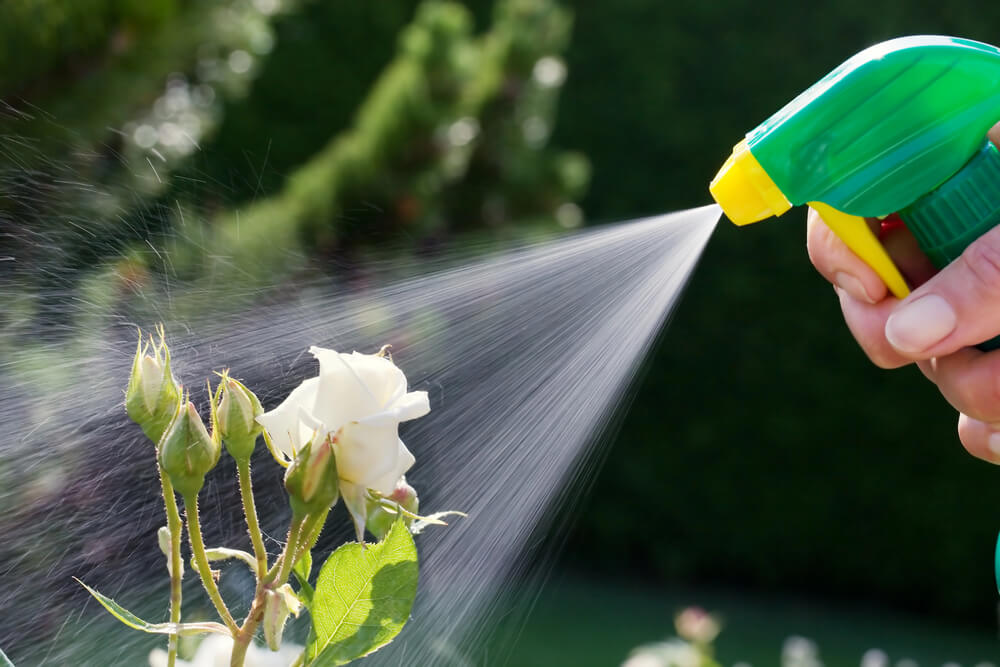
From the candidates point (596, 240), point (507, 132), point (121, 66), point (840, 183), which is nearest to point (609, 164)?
point (507, 132)

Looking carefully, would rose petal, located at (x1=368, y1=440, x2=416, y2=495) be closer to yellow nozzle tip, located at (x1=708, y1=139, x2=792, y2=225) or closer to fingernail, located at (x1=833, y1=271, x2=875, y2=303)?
yellow nozzle tip, located at (x1=708, y1=139, x2=792, y2=225)

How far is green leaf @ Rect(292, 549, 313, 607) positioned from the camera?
0.56 metres

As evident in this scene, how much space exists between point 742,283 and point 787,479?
3.61ft

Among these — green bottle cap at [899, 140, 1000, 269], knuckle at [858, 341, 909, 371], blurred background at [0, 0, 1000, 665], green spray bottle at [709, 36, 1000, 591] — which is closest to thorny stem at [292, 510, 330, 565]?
green spray bottle at [709, 36, 1000, 591]

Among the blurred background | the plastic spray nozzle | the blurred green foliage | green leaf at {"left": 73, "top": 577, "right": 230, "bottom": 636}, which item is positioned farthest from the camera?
the blurred background

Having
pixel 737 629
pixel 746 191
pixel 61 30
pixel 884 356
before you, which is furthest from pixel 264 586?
pixel 737 629

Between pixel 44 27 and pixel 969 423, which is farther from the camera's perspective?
pixel 44 27

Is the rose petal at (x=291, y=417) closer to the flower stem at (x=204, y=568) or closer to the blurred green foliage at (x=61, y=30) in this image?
the flower stem at (x=204, y=568)

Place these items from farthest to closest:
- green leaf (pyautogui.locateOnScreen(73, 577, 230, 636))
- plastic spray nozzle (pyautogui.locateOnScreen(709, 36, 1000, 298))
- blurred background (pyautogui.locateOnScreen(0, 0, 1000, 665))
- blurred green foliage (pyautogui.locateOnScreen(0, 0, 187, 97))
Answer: blurred background (pyautogui.locateOnScreen(0, 0, 1000, 665)), blurred green foliage (pyautogui.locateOnScreen(0, 0, 187, 97)), plastic spray nozzle (pyautogui.locateOnScreen(709, 36, 1000, 298)), green leaf (pyautogui.locateOnScreen(73, 577, 230, 636))

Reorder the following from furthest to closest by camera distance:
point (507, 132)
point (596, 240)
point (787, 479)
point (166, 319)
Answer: point (787, 479), point (507, 132), point (596, 240), point (166, 319)

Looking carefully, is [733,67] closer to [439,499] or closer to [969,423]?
[969,423]

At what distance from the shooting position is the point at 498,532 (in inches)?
33.0

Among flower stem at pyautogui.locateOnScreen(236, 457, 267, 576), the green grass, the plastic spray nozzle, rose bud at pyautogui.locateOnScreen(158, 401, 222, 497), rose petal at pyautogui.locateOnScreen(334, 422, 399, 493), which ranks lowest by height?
the green grass

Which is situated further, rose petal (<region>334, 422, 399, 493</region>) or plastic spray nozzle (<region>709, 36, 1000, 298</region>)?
plastic spray nozzle (<region>709, 36, 1000, 298</region>)
